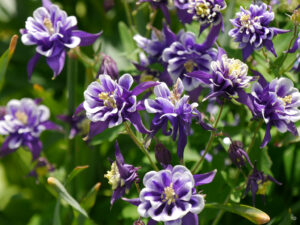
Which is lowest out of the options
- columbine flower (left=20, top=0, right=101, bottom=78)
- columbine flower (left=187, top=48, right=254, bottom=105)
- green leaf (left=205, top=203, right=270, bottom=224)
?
green leaf (left=205, top=203, right=270, bottom=224)

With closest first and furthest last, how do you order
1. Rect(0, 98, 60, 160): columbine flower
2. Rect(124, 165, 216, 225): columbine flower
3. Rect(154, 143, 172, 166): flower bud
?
Rect(124, 165, 216, 225): columbine flower → Rect(154, 143, 172, 166): flower bud → Rect(0, 98, 60, 160): columbine flower

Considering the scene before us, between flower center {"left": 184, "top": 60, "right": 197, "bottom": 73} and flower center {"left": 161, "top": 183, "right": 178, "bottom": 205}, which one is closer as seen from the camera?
flower center {"left": 161, "top": 183, "right": 178, "bottom": 205}

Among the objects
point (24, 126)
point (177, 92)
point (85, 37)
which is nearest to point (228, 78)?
point (177, 92)

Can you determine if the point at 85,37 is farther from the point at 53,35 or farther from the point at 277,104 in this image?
the point at 277,104

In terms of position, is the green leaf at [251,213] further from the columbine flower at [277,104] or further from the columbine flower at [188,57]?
the columbine flower at [188,57]

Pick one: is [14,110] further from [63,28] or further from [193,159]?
[193,159]

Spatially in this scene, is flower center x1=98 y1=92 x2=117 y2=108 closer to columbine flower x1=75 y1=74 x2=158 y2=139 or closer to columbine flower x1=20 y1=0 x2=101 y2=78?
columbine flower x1=75 y1=74 x2=158 y2=139

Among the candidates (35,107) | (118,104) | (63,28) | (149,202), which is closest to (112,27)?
(35,107)

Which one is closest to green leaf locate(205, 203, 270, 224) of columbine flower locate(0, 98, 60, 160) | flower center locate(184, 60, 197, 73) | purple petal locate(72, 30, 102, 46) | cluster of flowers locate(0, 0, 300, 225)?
cluster of flowers locate(0, 0, 300, 225)
